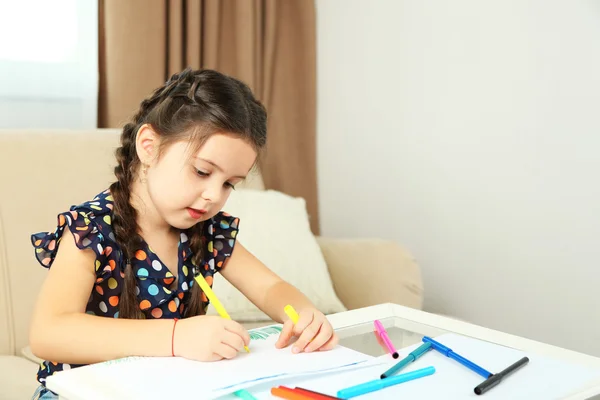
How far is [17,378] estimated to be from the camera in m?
1.33

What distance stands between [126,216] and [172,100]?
0.18m

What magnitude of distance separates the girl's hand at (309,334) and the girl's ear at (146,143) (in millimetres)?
328

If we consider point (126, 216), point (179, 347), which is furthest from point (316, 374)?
point (126, 216)

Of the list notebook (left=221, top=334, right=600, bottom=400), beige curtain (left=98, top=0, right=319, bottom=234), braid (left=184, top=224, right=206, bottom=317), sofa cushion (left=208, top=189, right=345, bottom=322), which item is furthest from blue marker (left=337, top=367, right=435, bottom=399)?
beige curtain (left=98, top=0, right=319, bottom=234)

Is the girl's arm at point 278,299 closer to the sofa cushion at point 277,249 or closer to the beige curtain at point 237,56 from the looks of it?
the sofa cushion at point 277,249

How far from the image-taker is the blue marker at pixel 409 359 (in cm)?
78

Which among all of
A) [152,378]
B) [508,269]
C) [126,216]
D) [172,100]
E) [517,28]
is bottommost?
[508,269]

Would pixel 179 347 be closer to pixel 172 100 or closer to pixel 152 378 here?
pixel 152 378

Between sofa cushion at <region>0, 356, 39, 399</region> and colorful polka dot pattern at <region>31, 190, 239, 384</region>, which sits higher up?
colorful polka dot pattern at <region>31, 190, 239, 384</region>

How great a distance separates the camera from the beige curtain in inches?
80.8

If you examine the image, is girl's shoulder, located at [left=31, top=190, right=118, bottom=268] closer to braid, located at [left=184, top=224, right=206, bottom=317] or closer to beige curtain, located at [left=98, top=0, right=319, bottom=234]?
braid, located at [left=184, top=224, right=206, bottom=317]

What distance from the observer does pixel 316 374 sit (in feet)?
2.56

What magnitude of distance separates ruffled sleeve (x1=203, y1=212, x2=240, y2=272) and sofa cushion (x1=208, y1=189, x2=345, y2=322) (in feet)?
1.65

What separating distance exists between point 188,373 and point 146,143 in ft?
1.38
